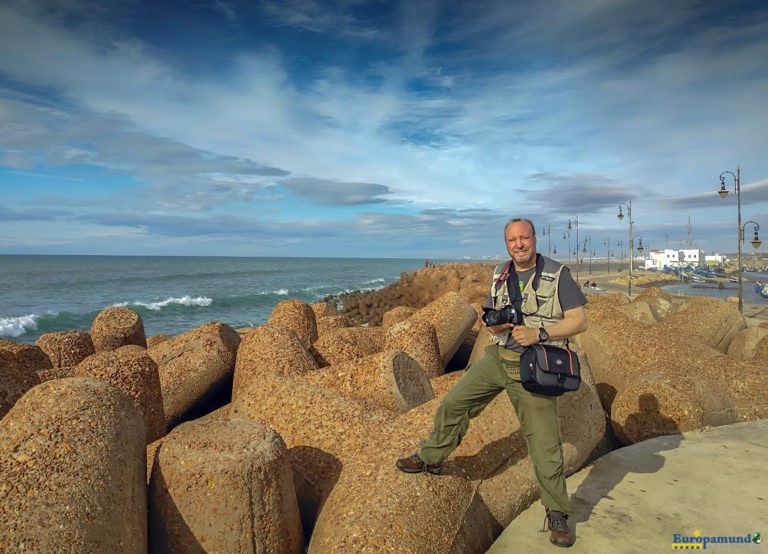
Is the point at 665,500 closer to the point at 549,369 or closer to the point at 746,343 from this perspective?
the point at 549,369

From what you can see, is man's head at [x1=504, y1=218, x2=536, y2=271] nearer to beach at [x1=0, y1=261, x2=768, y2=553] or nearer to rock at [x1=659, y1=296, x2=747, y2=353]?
beach at [x1=0, y1=261, x2=768, y2=553]

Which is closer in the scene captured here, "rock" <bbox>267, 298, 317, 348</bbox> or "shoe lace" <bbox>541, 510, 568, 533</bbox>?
"shoe lace" <bbox>541, 510, 568, 533</bbox>

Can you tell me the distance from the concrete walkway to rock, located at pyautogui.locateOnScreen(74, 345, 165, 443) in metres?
2.98

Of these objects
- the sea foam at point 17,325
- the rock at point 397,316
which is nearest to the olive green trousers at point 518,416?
the rock at point 397,316

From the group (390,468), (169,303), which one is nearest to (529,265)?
(390,468)

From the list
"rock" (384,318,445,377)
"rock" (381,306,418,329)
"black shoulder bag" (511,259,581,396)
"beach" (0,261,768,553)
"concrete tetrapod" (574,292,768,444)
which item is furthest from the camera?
"rock" (381,306,418,329)

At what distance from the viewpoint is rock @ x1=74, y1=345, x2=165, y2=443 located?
4.42 metres

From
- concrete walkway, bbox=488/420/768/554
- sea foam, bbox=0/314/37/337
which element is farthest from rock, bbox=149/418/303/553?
sea foam, bbox=0/314/37/337

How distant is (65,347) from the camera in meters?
6.75

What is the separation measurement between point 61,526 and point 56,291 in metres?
48.6

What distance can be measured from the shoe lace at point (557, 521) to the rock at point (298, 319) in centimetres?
458

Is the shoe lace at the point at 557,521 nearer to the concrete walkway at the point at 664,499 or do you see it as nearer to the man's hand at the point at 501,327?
the concrete walkway at the point at 664,499

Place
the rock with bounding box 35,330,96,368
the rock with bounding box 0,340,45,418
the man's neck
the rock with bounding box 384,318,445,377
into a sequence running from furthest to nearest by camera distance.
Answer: the rock with bounding box 35,330,96,368 < the rock with bounding box 384,318,445,377 < the rock with bounding box 0,340,45,418 < the man's neck

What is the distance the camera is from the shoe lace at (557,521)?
3.28m
